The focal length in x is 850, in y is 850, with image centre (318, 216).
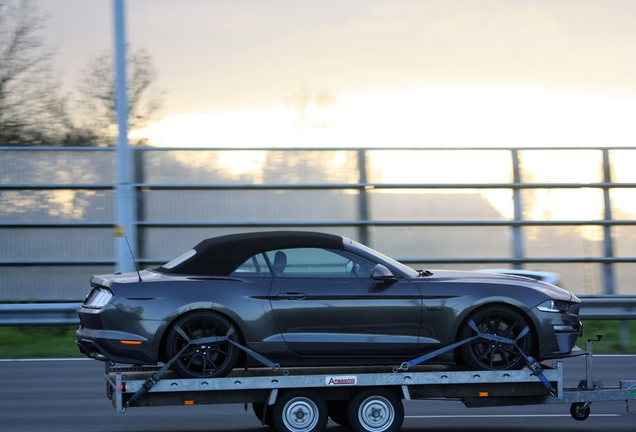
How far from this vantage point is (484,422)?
8.56 meters

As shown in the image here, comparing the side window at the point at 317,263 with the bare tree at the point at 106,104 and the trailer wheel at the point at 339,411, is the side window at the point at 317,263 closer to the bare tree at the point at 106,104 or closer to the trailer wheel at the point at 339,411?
the trailer wheel at the point at 339,411

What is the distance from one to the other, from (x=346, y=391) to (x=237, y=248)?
5.10ft


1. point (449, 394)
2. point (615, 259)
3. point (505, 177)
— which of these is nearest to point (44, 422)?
point (449, 394)

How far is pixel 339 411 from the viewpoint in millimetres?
7695

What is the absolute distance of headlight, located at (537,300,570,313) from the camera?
7496 mm

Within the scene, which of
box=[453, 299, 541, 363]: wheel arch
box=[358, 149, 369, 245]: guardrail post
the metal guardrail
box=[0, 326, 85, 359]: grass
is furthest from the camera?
box=[358, 149, 369, 245]: guardrail post

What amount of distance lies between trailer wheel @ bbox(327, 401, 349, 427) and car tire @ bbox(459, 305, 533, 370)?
1.16 m

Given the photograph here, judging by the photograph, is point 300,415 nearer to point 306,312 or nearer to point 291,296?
point 306,312

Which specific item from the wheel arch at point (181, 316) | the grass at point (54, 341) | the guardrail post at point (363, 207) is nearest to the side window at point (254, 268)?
the wheel arch at point (181, 316)

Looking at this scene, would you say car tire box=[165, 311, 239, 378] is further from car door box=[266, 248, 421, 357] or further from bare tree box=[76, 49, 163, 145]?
bare tree box=[76, 49, 163, 145]

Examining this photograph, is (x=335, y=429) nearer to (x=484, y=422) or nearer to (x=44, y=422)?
(x=484, y=422)

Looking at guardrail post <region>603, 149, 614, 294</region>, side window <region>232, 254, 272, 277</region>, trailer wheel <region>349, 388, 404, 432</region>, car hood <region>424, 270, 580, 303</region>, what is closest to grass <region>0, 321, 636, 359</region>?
guardrail post <region>603, 149, 614, 294</region>

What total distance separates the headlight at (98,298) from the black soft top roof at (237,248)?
21.9 inches

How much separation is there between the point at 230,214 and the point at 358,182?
116 inches
